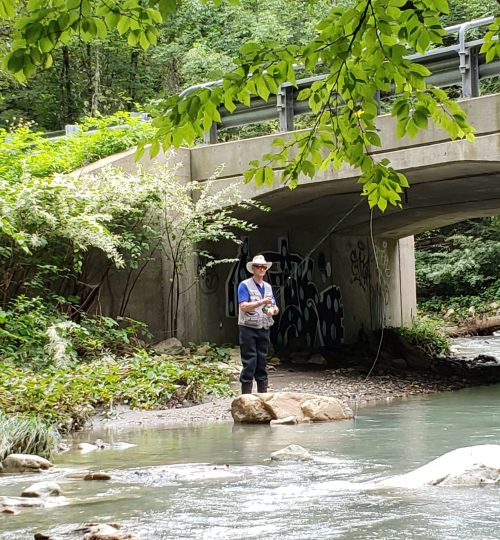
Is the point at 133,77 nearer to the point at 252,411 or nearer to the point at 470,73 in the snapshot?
the point at 470,73

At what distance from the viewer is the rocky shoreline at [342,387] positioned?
393 inches

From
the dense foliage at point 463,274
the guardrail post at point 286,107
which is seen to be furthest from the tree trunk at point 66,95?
the guardrail post at point 286,107

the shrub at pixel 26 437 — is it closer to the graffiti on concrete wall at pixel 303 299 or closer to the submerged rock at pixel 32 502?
the submerged rock at pixel 32 502

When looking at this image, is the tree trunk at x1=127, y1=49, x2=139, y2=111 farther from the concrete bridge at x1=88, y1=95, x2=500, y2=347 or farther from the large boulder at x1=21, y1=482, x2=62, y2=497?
the large boulder at x1=21, y1=482, x2=62, y2=497

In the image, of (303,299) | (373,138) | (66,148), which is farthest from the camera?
(303,299)

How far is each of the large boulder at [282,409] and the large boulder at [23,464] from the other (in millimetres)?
3035

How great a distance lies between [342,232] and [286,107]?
7174mm

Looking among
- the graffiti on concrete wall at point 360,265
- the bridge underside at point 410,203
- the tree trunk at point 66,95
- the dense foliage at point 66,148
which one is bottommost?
the graffiti on concrete wall at point 360,265

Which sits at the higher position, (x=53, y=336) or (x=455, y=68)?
(x=455, y=68)

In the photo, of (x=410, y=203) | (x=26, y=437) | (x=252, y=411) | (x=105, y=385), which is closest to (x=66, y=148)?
(x=105, y=385)

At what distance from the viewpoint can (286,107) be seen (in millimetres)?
14406

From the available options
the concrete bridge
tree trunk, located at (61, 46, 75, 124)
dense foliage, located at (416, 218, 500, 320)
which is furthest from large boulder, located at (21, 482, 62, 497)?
dense foliage, located at (416, 218, 500, 320)

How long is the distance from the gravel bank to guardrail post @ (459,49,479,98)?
14.3 feet

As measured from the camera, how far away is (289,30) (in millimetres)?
29906
